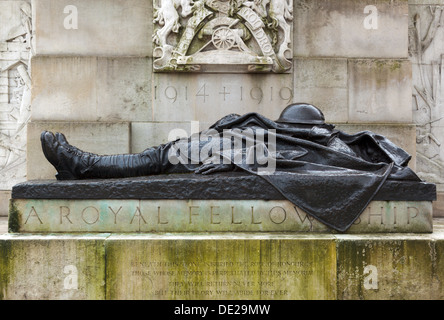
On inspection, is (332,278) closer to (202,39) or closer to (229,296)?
(229,296)

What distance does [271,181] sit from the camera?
535cm

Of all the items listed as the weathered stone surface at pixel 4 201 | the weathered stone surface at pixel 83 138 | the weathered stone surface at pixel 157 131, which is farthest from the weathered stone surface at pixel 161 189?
the weathered stone surface at pixel 4 201

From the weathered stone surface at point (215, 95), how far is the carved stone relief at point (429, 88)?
8.42 feet

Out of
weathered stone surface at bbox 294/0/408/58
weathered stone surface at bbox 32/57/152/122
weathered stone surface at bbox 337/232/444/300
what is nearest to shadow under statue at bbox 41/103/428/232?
weathered stone surface at bbox 337/232/444/300

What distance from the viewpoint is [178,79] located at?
7652mm

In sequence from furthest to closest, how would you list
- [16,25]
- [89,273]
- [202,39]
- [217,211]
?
[16,25] → [202,39] → [217,211] → [89,273]

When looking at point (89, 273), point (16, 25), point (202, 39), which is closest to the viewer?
point (89, 273)

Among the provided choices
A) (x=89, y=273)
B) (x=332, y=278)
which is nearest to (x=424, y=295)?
(x=332, y=278)

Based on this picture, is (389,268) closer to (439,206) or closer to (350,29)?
(439,206)

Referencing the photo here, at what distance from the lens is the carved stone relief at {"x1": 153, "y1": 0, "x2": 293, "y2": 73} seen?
24.6ft

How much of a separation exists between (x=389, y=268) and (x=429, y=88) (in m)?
4.64

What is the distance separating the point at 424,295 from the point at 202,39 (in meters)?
4.73

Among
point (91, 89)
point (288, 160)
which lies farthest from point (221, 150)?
point (91, 89)

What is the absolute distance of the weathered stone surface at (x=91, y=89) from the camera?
7.56m
